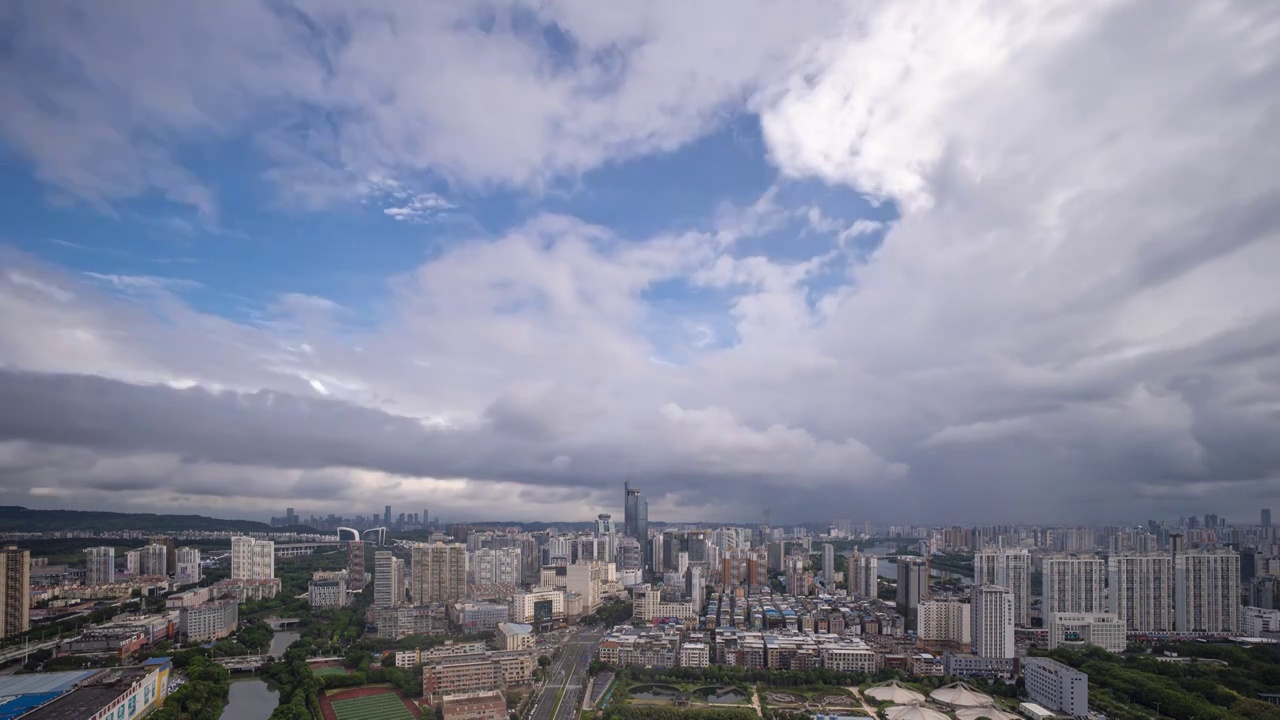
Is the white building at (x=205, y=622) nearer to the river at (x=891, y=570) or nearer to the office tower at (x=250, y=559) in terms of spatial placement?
the office tower at (x=250, y=559)

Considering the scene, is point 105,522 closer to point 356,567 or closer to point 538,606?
point 356,567

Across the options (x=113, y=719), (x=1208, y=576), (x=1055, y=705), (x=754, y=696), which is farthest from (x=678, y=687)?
(x=1208, y=576)

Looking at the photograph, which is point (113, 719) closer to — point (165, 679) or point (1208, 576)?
point (165, 679)

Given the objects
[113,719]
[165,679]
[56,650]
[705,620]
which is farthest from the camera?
[705,620]

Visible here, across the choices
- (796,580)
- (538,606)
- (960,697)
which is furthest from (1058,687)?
(796,580)

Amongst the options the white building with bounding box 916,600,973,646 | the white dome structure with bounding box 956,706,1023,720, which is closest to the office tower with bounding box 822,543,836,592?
the white building with bounding box 916,600,973,646

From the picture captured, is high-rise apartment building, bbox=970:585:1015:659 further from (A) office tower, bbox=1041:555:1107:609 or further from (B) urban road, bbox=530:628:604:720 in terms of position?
(B) urban road, bbox=530:628:604:720
